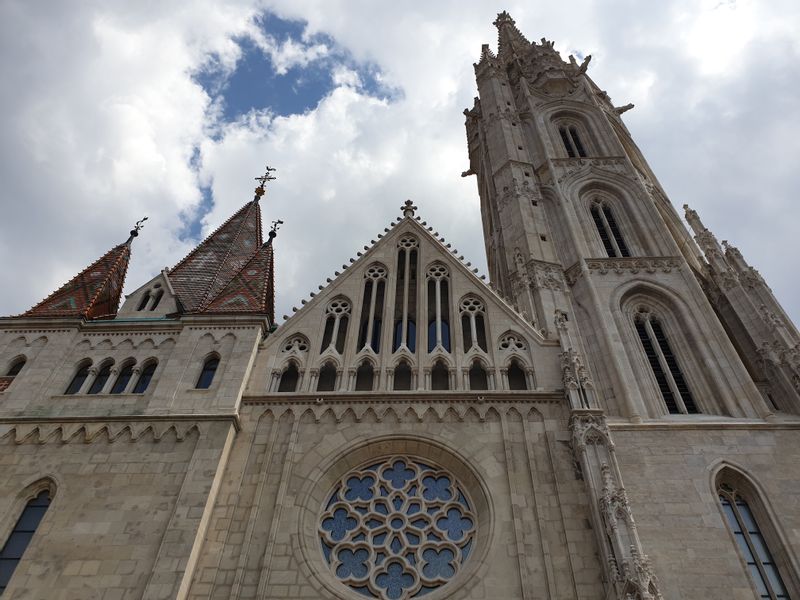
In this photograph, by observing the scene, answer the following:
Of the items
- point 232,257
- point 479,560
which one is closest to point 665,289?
point 479,560

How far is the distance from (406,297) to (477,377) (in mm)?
3078

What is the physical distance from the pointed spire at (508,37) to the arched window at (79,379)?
89.0 feet

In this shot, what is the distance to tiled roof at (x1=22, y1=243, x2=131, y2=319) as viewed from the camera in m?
15.8

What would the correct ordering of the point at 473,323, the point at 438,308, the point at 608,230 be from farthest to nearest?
the point at 608,230, the point at 438,308, the point at 473,323

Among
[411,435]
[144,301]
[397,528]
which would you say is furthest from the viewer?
[144,301]

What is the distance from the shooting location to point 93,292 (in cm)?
1703

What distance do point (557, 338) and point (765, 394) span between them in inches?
211

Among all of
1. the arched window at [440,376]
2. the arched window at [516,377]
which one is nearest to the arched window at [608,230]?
the arched window at [516,377]

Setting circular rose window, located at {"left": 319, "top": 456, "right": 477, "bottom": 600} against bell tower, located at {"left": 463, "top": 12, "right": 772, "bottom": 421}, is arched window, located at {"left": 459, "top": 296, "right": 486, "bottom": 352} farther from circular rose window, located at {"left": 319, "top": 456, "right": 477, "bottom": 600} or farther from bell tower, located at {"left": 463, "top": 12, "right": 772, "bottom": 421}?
circular rose window, located at {"left": 319, "top": 456, "right": 477, "bottom": 600}

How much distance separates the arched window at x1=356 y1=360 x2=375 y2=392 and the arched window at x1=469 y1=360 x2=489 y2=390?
226cm

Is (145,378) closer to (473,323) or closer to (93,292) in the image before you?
(93,292)

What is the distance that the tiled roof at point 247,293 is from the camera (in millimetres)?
15594

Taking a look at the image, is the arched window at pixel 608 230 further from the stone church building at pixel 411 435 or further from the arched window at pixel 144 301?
the arched window at pixel 144 301

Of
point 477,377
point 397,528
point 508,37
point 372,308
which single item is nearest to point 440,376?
point 477,377
